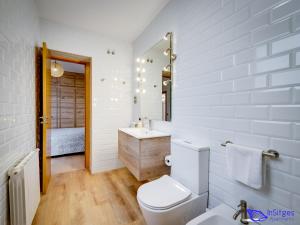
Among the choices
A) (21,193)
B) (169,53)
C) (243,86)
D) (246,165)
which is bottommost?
(21,193)

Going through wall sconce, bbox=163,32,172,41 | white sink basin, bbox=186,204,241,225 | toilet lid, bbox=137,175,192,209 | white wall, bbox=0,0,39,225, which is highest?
wall sconce, bbox=163,32,172,41

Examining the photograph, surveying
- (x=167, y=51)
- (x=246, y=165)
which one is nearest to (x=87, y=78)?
(x=167, y=51)

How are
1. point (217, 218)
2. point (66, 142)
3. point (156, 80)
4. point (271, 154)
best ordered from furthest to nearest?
1. point (66, 142)
2. point (156, 80)
3. point (217, 218)
4. point (271, 154)

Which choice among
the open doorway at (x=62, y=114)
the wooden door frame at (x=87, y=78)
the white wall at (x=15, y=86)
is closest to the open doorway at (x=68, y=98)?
the open doorway at (x=62, y=114)

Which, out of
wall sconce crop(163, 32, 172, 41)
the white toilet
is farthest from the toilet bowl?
wall sconce crop(163, 32, 172, 41)

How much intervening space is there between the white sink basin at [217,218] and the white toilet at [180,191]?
196mm

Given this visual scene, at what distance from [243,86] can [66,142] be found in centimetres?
358

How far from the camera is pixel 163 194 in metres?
1.32

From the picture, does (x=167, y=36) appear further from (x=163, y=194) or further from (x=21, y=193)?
(x=21, y=193)

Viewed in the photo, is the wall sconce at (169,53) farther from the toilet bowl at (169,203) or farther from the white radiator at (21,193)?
the white radiator at (21,193)

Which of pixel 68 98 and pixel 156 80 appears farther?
pixel 68 98

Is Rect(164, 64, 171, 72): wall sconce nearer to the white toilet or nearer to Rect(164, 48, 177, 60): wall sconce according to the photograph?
Rect(164, 48, 177, 60): wall sconce

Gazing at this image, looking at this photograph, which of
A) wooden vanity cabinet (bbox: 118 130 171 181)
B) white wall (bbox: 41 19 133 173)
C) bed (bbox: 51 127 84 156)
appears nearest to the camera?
wooden vanity cabinet (bbox: 118 130 171 181)

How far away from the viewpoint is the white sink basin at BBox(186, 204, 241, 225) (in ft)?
3.37
